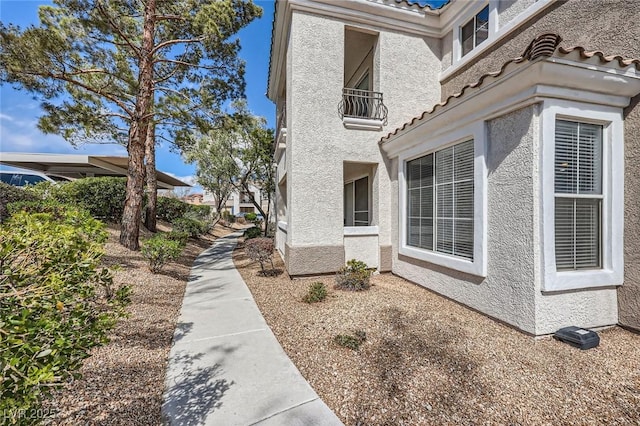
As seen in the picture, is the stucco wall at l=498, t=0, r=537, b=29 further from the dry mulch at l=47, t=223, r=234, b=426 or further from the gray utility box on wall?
the dry mulch at l=47, t=223, r=234, b=426

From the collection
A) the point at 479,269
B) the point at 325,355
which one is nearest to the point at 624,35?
the point at 479,269

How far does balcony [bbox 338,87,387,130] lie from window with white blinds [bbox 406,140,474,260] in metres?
1.77

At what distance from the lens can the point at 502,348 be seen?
13.2ft

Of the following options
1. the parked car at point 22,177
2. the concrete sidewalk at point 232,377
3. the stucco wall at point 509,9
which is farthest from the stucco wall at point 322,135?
the parked car at point 22,177

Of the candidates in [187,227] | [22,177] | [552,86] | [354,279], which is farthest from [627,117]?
[22,177]

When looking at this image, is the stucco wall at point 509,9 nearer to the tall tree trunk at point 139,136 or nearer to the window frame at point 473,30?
the window frame at point 473,30

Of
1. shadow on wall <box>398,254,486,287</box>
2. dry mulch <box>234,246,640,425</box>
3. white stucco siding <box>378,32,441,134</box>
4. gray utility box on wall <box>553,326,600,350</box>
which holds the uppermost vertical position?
white stucco siding <box>378,32,441,134</box>

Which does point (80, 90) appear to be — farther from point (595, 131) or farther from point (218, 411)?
point (595, 131)

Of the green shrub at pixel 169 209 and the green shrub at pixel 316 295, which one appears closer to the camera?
the green shrub at pixel 316 295

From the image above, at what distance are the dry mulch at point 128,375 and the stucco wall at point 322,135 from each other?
12.0 ft

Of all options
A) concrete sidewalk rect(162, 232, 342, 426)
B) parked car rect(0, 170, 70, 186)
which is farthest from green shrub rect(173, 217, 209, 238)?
concrete sidewalk rect(162, 232, 342, 426)

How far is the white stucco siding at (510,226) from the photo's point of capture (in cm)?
429

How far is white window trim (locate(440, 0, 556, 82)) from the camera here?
612cm

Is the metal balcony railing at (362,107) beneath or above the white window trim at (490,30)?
beneath
